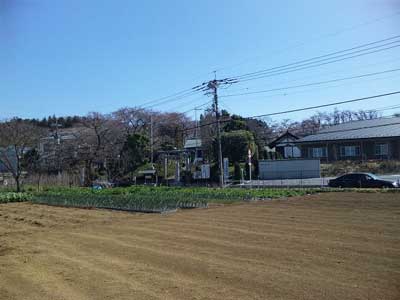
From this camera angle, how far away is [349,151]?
57125 millimetres

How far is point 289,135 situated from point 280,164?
18.6 metres

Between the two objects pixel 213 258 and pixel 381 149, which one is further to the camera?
pixel 381 149

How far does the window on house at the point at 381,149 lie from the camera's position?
5446 cm

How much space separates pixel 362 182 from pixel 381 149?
23917mm

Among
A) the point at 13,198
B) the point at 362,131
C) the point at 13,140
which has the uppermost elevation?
the point at 362,131

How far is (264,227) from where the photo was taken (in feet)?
43.9

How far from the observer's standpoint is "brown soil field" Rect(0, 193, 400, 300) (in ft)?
23.5

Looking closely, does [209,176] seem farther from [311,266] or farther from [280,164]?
[311,266]

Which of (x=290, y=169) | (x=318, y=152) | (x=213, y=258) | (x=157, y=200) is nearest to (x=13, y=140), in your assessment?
(x=290, y=169)

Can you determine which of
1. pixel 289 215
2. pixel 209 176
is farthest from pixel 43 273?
pixel 209 176

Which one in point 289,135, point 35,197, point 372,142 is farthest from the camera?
point 289,135

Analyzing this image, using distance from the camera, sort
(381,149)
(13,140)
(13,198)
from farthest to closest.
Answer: (381,149)
(13,140)
(13,198)

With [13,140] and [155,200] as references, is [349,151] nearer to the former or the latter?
[13,140]

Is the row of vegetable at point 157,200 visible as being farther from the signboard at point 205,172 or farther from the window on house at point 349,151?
the window on house at point 349,151
